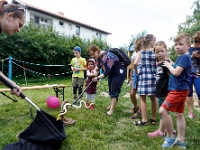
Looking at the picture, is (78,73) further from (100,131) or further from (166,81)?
(166,81)

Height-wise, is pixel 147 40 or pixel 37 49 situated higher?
pixel 37 49

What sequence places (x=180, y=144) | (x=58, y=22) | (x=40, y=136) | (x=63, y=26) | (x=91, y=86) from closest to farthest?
(x=40, y=136), (x=180, y=144), (x=91, y=86), (x=58, y=22), (x=63, y=26)

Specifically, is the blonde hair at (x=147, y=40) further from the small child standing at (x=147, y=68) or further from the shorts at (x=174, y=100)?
the shorts at (x=174, y=100)

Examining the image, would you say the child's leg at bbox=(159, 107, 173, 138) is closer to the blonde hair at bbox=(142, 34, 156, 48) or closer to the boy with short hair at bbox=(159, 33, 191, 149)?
the boy with short hair at bbox=(159, 33, 191, 149)

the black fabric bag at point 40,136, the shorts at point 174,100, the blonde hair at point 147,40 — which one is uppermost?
the blonde hair at point 147,40

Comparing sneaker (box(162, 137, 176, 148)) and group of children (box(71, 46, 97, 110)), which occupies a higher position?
group of children (box(71, 46, 97, 110))

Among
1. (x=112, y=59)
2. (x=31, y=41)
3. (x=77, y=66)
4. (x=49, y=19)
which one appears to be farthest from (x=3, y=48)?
(x=49, y=19)

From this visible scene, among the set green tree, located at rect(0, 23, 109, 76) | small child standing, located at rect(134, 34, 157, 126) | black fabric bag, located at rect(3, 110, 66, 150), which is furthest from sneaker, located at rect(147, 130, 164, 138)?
green tree, located at rect(0, 23, 109, 76)

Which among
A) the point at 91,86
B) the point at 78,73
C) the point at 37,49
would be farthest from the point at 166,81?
the point at 37,49

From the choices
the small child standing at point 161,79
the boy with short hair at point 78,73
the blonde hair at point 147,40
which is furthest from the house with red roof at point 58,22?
the small child standing at point 161,79

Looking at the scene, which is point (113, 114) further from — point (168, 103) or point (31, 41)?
point (31, 41)

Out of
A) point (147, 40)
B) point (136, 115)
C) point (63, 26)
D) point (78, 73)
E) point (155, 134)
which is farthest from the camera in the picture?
point (63, 26)

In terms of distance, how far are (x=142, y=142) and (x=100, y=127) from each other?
81 cm

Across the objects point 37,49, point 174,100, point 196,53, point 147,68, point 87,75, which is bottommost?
point 174,100
